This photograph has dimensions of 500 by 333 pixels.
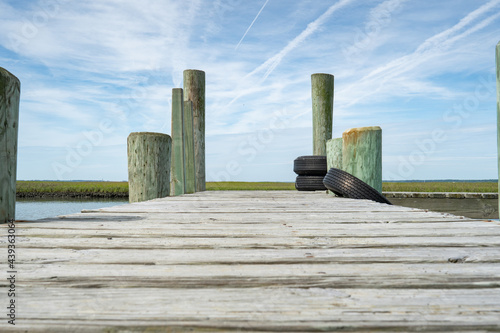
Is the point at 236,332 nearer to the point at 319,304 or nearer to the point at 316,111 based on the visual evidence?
the point at 319,304

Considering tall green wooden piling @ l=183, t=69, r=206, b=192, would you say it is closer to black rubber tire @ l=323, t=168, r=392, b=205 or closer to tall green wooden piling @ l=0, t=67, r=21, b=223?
black rubber tire @ l=323, t=168, r=392, b=205

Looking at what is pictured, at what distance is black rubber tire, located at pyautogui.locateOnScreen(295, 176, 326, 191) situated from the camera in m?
7.36

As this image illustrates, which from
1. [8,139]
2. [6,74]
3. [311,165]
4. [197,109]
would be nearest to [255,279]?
[8,139]

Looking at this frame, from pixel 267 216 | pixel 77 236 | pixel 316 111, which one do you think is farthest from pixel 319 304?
pixel 316 111

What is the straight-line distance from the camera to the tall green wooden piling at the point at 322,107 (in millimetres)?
7551

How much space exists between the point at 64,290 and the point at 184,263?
432 millimetres

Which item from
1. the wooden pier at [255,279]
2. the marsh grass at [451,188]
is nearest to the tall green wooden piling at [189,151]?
the wooden pier at [255,279]

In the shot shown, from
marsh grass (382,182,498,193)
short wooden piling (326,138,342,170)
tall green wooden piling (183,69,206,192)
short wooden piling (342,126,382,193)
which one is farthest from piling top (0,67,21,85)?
marsh grass (382,182,498,193)

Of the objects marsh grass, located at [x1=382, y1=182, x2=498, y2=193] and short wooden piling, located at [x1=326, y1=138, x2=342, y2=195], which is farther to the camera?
marsh grass, located at [x1=382, y1=182, x2=498, y2=193]

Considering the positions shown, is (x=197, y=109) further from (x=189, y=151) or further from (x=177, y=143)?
(x=177, y=143)

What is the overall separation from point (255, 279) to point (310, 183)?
20.6 feet

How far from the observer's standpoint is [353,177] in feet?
15.9

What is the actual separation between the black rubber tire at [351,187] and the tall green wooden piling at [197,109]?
2.65 m

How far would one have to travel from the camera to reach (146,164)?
4750 mm
